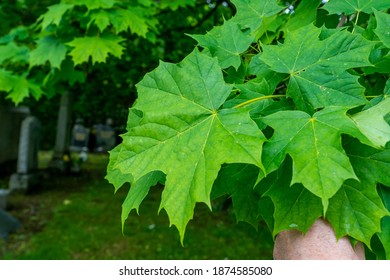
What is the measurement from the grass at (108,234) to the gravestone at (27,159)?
23cm

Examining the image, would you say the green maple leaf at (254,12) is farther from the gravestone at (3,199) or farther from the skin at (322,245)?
the gravestone at (3,199)

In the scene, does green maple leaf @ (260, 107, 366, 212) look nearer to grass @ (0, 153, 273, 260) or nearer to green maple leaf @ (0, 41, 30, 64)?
green maple leaf @ (0, 41, 30, 64)

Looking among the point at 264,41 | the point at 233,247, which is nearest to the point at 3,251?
the point at 233,247

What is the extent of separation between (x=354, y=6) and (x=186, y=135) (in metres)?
0.52

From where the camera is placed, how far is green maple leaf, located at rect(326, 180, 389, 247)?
0.76m

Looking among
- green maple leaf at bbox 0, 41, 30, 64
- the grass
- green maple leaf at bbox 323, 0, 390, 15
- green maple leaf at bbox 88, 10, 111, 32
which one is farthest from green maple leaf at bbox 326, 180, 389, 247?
the grass

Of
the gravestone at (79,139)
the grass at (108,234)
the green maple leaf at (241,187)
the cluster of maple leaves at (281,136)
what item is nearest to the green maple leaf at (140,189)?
the cluster of maple leaves at (281,136)

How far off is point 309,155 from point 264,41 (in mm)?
540

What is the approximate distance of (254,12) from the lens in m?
1.10

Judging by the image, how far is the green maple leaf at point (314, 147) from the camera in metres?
0.69

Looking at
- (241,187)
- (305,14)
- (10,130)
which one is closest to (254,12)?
(305,14)

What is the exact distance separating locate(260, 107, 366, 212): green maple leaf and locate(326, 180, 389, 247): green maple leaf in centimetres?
9

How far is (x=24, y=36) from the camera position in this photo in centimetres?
360

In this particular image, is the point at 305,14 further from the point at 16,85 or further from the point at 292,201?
the point at 16,85
